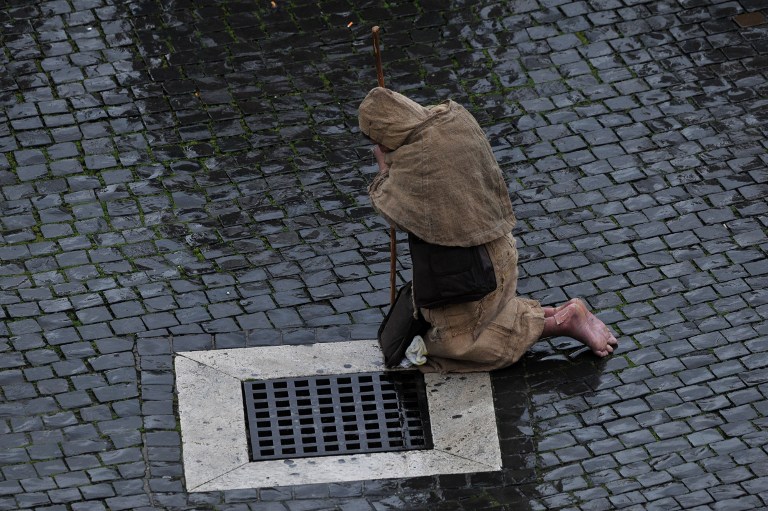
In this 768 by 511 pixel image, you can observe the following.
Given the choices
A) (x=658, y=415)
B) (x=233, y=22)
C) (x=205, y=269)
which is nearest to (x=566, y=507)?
(x=658, y=415)

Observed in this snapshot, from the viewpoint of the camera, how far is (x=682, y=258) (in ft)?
29.5

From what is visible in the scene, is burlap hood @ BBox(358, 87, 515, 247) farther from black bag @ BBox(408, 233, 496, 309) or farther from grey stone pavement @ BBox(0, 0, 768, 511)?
grey stone pavement @ BBox(0, 0, 768, 511)

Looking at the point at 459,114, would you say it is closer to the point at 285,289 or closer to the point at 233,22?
the point at 285,289

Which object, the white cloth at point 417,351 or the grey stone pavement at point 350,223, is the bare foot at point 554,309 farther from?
the white cloth at point 417,351

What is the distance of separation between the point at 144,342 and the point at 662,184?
11.0ft

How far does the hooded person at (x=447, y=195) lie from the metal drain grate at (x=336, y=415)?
0.38 m

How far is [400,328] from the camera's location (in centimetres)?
829

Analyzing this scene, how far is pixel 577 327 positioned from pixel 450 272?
0.89 m

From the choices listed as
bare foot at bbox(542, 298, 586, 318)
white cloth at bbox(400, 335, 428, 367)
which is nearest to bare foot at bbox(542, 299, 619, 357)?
bare foot at bbox(542, 298, 586, 318)

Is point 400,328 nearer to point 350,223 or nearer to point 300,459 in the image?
point 300,459

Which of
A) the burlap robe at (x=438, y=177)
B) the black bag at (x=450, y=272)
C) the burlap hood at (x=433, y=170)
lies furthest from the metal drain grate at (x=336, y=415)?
the burlap hood at (x=433, y=170)

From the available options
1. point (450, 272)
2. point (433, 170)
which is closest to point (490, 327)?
point (450, 272)

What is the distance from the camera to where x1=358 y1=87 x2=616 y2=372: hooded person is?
7.66 meters

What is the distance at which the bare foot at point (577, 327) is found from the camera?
827 cm
